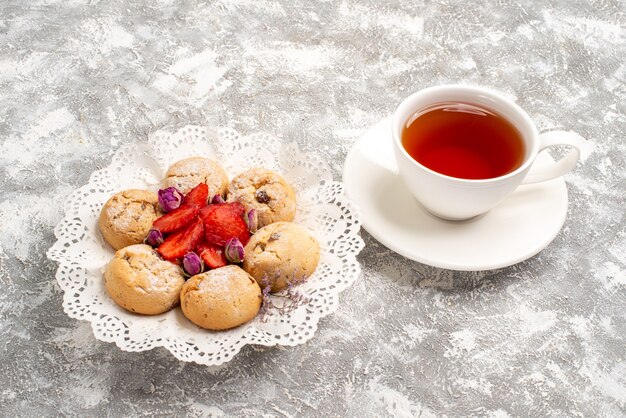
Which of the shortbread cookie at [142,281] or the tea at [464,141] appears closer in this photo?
the shortbread cookie at [142,281]

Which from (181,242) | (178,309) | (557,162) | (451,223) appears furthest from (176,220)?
(557,162)

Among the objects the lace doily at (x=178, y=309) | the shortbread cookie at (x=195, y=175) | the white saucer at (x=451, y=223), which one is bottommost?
the white saucer at (x=451, y=223)

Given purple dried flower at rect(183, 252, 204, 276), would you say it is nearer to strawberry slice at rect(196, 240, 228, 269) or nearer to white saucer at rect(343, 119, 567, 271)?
strawberry slice at rect(196, 240, 228, 269)

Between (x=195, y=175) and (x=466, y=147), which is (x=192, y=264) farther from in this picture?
(x=466, y=147)

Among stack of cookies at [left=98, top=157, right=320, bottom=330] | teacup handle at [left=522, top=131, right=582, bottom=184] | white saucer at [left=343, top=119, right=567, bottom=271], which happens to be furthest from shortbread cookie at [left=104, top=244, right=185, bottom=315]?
teacup handle at [left=522, top=131, right=582, bottom=184]

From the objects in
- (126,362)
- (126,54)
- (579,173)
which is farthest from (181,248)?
(579,173)

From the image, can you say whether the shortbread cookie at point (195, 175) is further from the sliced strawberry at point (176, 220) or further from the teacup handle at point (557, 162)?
the teacup handle at point (557, 162)

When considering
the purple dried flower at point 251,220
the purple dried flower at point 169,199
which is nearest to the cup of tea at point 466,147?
the purple dried flower at point 251,220
